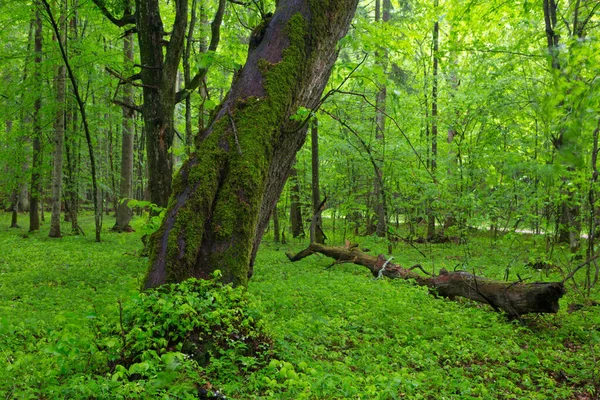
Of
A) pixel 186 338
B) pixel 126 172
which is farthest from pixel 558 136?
pixel 126 172

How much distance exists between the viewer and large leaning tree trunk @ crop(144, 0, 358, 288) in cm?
364

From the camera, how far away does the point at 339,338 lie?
479 centimetres

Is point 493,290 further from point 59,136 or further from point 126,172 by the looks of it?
point 126,172

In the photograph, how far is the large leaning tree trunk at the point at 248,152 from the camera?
3.64 m

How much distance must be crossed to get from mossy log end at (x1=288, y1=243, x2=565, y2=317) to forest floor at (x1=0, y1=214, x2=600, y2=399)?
0.71 feet

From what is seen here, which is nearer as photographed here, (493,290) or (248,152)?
(248,152)

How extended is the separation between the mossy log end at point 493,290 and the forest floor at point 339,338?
0.22 meters

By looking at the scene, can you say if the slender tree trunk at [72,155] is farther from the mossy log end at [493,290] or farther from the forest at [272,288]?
the mossy log end at [493,290]

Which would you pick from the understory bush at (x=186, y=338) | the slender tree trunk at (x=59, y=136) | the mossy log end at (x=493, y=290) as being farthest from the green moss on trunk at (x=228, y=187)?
the slender tree trunk at (x=59, y=136)

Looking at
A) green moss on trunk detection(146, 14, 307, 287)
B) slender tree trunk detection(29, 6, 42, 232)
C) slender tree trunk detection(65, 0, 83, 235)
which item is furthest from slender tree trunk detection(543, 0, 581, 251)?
slender tree trunk detection(29, 6, 42, 232)

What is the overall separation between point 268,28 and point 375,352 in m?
3.80

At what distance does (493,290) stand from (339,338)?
3.18 metres

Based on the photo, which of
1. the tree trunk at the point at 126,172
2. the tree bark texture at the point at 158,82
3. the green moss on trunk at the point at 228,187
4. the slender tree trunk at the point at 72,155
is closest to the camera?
the green moss on trunk at the point at 228,187

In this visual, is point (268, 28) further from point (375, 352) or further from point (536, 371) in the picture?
point (536, 371)
